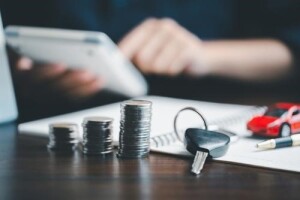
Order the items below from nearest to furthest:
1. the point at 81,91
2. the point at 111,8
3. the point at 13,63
→ the point at 13,63
the point at 81,91
the point at 111,8

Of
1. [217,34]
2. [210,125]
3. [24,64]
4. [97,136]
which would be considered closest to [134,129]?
[97,136]

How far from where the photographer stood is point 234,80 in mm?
1602

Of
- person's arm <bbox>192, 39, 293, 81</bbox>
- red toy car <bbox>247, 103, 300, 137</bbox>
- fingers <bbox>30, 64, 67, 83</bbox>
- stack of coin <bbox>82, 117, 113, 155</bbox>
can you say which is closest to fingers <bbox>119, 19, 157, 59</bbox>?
person's arm <bbox>192, 39, 293, 81</bbox>

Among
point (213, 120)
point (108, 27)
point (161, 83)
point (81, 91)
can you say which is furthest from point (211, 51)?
point (213, 120)

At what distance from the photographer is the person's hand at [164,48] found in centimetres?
154

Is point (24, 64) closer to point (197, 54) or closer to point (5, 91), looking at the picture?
point (5, 91)

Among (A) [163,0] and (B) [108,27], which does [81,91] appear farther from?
(A) [163,0]

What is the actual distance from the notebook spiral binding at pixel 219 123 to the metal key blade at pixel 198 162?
95 mm

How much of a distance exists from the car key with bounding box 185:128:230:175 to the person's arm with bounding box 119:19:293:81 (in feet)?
2.77

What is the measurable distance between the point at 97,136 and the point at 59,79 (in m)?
0.52

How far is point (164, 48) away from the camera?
1.54 metres

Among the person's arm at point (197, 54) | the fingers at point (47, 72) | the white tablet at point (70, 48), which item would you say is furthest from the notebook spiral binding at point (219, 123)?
the person's arm at point (197, 54)

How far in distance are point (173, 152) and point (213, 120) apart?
278 mm

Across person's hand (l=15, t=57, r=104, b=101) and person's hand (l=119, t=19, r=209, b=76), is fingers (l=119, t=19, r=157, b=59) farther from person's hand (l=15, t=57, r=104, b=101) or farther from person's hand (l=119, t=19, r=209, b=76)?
person's hand (l=15, t=57, r=104, b=101)
